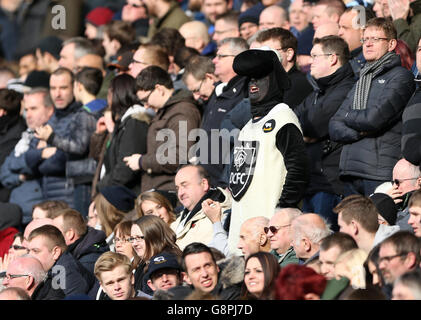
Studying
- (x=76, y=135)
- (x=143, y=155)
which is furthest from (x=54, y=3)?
(x=143, y=155)

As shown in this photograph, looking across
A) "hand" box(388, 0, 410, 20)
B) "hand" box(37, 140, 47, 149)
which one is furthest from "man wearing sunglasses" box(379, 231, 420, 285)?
"hand" box(37, 140, 47, 149)

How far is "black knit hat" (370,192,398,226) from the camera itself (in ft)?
28.7

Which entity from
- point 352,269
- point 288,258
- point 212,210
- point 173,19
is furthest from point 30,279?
point 173,19

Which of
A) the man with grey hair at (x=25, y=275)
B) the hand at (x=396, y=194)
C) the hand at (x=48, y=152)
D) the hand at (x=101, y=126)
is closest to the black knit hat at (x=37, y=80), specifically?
the hand at (x=48, y=152)

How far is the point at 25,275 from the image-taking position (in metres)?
9.78

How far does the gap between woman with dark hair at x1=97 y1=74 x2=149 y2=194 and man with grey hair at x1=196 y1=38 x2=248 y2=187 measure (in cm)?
92

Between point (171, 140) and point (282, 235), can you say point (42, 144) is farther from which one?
point (282, 235)

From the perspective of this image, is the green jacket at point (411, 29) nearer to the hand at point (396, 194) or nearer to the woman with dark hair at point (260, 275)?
the hand at point (396, 194)

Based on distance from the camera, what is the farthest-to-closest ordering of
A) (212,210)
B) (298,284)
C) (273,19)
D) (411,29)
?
1. (273,19)
2. (411,29)
3. (212,210)
4. (298,284)

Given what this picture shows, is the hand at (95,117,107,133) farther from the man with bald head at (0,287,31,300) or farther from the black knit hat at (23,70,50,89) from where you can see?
the man with bald head at (0,287,31,300)

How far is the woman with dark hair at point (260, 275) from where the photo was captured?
7855mm

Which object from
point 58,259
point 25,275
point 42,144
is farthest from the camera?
point 42,144

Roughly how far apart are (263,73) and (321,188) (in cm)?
117

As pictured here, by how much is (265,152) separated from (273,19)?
377 centimetres
